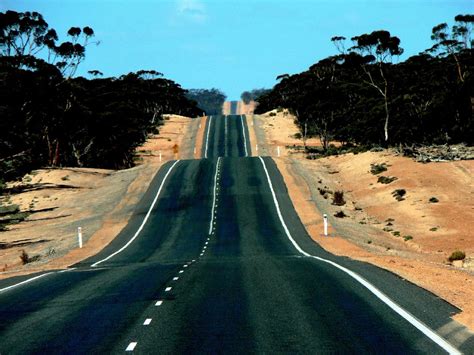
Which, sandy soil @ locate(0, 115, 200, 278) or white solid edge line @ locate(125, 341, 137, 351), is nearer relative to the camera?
white solid edge line @ locate(125, 341, 137, 351)

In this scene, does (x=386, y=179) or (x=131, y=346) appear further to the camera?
(x=386, y=179)

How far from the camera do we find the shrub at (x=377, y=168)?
59631 millimetres

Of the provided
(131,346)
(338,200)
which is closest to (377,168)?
(338,200)

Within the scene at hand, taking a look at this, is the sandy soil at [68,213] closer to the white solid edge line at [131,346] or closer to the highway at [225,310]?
the highway at [225,310]

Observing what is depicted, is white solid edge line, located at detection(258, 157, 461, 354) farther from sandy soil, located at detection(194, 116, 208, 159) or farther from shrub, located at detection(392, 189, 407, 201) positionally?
sandy soil, located at detection(194, 116, 208, 159)

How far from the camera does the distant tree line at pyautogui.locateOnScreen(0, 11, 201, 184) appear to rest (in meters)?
72.8

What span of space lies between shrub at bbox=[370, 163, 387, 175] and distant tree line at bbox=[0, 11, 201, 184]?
30.5 meters

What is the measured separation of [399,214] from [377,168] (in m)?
14.5

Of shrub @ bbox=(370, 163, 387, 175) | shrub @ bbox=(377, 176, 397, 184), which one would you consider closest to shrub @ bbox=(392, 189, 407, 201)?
shrub @ bbox=(377, 176, 397, 184)

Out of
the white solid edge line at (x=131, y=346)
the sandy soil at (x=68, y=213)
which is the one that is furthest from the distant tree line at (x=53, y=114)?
the white solid edge line at (x=131, y=346)

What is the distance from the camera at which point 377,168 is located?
60.4 m

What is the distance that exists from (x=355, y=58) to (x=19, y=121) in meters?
40.0

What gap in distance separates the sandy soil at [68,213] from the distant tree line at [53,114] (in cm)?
482

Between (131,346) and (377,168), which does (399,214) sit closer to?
(377,168)
